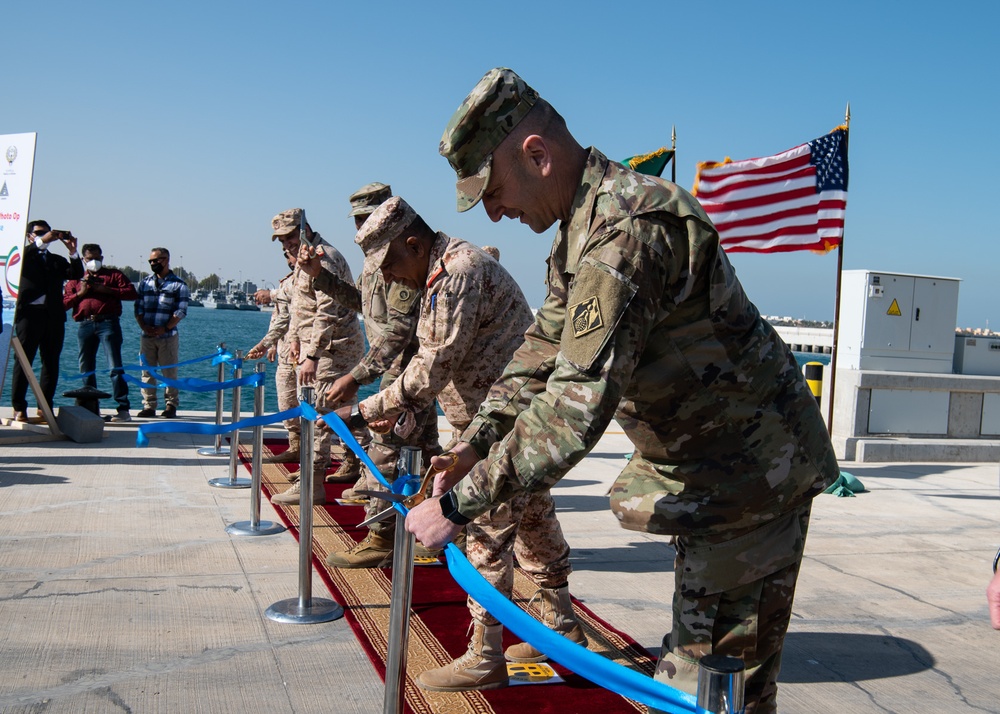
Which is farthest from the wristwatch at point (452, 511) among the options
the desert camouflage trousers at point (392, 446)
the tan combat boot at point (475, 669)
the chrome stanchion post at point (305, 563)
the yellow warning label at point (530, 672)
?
the desert camouflage trousers at point (392, 446)

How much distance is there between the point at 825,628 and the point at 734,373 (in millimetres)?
3030

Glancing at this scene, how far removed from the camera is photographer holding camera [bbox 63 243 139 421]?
10828 mm

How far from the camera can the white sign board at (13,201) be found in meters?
8.45

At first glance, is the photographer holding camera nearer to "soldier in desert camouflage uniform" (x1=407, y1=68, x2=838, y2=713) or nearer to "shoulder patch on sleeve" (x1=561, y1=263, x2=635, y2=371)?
"soldier in desert camouflage uniform" (x1=407, y1=68, x2=838, y2=713)

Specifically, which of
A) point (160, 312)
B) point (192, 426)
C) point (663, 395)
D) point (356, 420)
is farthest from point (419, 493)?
point (160, 312)

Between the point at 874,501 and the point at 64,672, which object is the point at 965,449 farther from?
the point at 64,672

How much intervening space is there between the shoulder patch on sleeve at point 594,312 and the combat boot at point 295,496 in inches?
202

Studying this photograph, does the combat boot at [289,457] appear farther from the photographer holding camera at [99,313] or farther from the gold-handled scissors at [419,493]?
the gold-handled scissors at [419,493]

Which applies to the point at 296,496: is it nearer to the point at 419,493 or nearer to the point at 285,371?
the point at 285,371

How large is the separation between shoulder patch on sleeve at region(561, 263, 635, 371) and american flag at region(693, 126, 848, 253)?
8210 millimetres

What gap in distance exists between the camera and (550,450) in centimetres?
195

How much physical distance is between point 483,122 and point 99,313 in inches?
390

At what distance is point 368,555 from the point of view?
5238 millimetres

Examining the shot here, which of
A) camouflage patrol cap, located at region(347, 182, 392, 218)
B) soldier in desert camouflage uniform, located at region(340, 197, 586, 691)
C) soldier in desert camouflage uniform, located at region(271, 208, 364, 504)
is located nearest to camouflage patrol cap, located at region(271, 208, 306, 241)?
soldier in desert camouflage uniform, located at region(271, 208, 364, 504)
